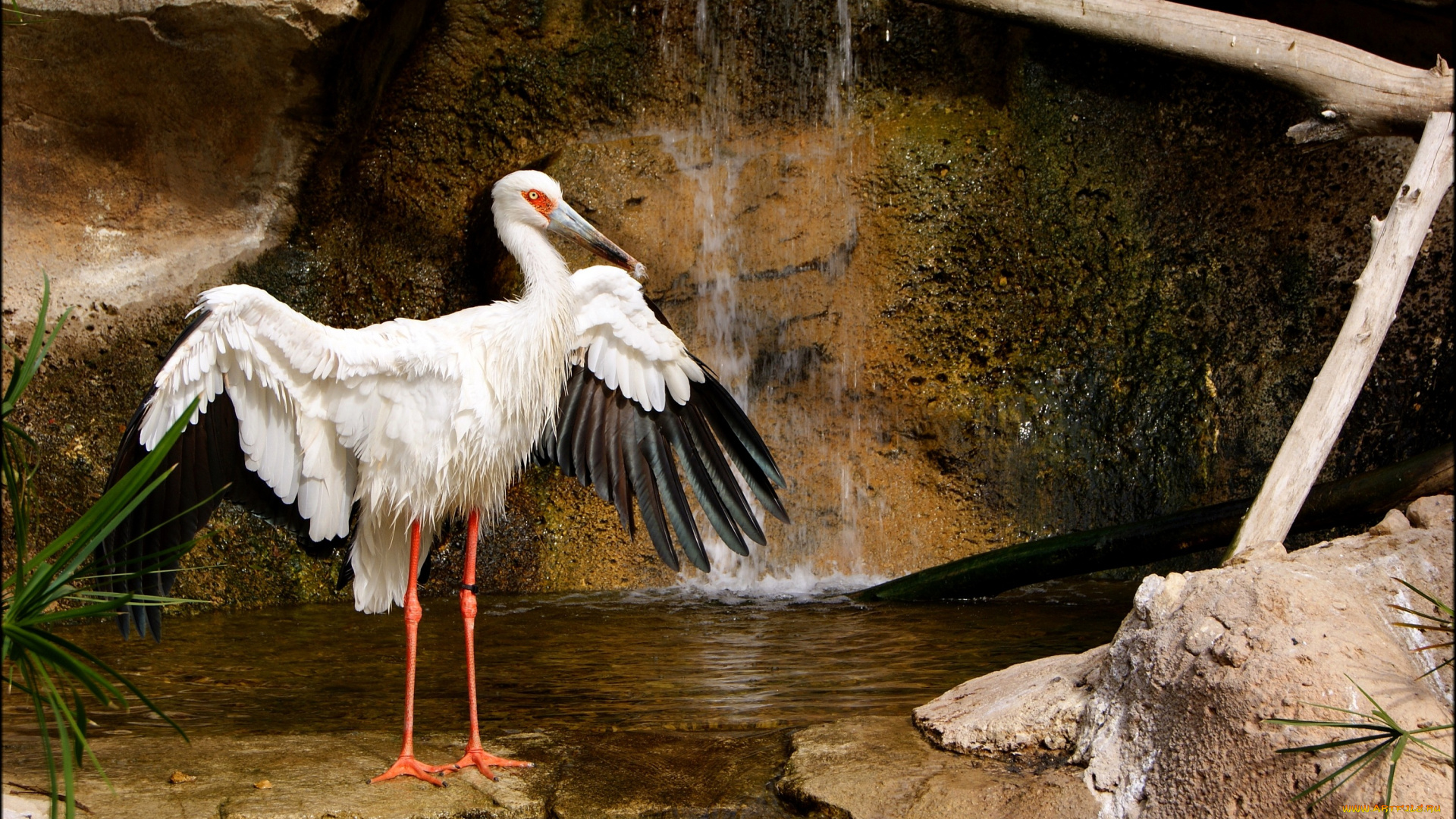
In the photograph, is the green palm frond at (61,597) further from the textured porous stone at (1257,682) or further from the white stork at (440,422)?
the textured porous stone at (1257,682)

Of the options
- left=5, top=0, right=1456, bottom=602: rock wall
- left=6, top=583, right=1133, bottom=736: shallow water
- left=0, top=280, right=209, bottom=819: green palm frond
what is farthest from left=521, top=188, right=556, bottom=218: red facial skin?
left=5, top=0, right=1456, bottom=602: rock wall

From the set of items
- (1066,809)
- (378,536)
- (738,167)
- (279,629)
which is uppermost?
(738,167)

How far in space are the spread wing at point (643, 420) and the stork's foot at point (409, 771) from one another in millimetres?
872

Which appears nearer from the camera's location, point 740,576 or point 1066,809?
point 1066,809

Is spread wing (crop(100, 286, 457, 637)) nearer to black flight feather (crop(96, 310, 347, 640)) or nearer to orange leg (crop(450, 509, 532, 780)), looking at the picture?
black flight feather (crop(96, 310, 347, 640))

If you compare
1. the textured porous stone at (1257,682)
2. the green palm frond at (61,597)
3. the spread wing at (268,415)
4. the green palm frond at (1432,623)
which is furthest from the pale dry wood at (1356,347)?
the green palm frond at (61,597)

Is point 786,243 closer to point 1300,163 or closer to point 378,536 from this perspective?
point 1300,163

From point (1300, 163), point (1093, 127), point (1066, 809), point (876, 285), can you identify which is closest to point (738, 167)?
point (876, 285)

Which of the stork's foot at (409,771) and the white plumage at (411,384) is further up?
the white plumage at (411,384)

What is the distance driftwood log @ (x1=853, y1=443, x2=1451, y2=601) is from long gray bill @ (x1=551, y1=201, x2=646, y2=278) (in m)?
1.99

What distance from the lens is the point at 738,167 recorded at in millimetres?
6012

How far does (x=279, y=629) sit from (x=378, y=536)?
1512mm

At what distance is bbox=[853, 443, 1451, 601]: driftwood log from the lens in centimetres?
378

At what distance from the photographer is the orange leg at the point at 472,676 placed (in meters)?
2.91
